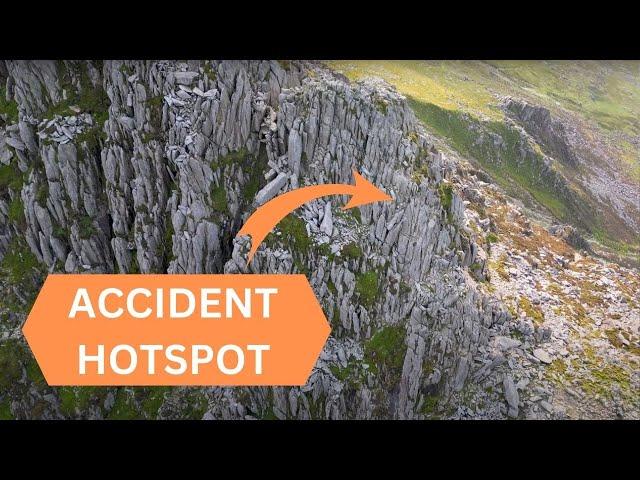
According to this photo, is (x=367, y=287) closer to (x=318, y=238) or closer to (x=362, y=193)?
(x=318, y=238)

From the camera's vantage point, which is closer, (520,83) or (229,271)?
(229,271)

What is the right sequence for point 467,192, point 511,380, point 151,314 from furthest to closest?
1. point 467,192
2. point 511,380
3. point 151,314

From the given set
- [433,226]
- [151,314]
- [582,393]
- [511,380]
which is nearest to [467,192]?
[433,226]

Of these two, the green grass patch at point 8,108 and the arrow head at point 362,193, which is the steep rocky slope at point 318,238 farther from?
the arrow head at point 362,193

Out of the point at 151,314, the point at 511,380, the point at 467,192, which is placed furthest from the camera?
the point at 467,192

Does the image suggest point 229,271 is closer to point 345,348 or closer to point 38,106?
point 345,348

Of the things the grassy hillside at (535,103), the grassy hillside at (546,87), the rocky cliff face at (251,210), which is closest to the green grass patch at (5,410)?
the rocky cliff face at (251,210)

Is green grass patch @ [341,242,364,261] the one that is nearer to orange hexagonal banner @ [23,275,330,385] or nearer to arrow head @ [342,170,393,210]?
arrow head @ [342,170,393,210]
